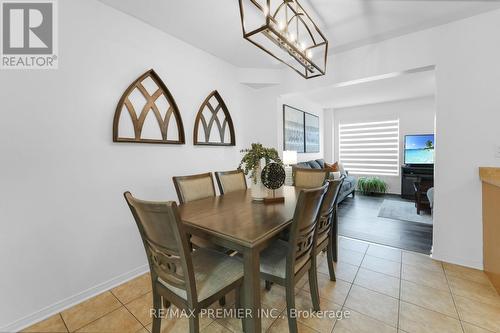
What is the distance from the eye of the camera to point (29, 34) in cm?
160

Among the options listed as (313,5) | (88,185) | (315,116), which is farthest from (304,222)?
(315,116)

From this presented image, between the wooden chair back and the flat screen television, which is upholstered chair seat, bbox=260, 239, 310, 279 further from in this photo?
the flat screen television

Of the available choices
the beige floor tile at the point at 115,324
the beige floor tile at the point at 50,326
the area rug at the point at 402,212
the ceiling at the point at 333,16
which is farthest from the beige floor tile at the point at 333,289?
the ceiling at the point at 333,16

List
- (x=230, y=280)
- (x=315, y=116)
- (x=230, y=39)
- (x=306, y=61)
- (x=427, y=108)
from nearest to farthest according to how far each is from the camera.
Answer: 1. (x=230, y=280)
2. (x=306, y=61)
3. (x=230, y=39)
4. (x=427, y=108)
5. (x=315, y=116)

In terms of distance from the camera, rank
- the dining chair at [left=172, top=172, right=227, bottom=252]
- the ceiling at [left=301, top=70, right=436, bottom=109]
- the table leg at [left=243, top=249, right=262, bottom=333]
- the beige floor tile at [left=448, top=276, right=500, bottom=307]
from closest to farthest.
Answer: the table leg at [left=243, top=249, right=262, bottom=333] → the beige floor tile at [left=448, top=276, right=500, bottom=307] → the dining chair at [left=172, top=172, right=227, bottom=252] → the ceiling at [left=301, top=70, right=436, bottom=109]

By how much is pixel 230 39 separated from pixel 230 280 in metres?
2.59

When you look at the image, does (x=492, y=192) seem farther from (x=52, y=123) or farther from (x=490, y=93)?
(x=52, y=123)

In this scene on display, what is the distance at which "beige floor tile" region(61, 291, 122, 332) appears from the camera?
4.96ft

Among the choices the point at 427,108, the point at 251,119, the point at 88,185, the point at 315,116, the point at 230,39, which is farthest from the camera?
the point at 315,116

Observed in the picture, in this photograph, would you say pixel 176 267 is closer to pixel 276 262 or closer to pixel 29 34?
pixel 276 262

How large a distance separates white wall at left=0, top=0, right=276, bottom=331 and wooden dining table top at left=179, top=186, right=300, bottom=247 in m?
0.79

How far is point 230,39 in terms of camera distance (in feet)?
8.34

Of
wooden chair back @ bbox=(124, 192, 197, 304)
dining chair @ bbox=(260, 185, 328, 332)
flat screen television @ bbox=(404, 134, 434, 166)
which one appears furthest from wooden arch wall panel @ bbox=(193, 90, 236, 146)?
flat screen television @ bbox=(404, 134, 434, 166)

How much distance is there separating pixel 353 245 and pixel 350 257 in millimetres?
334
